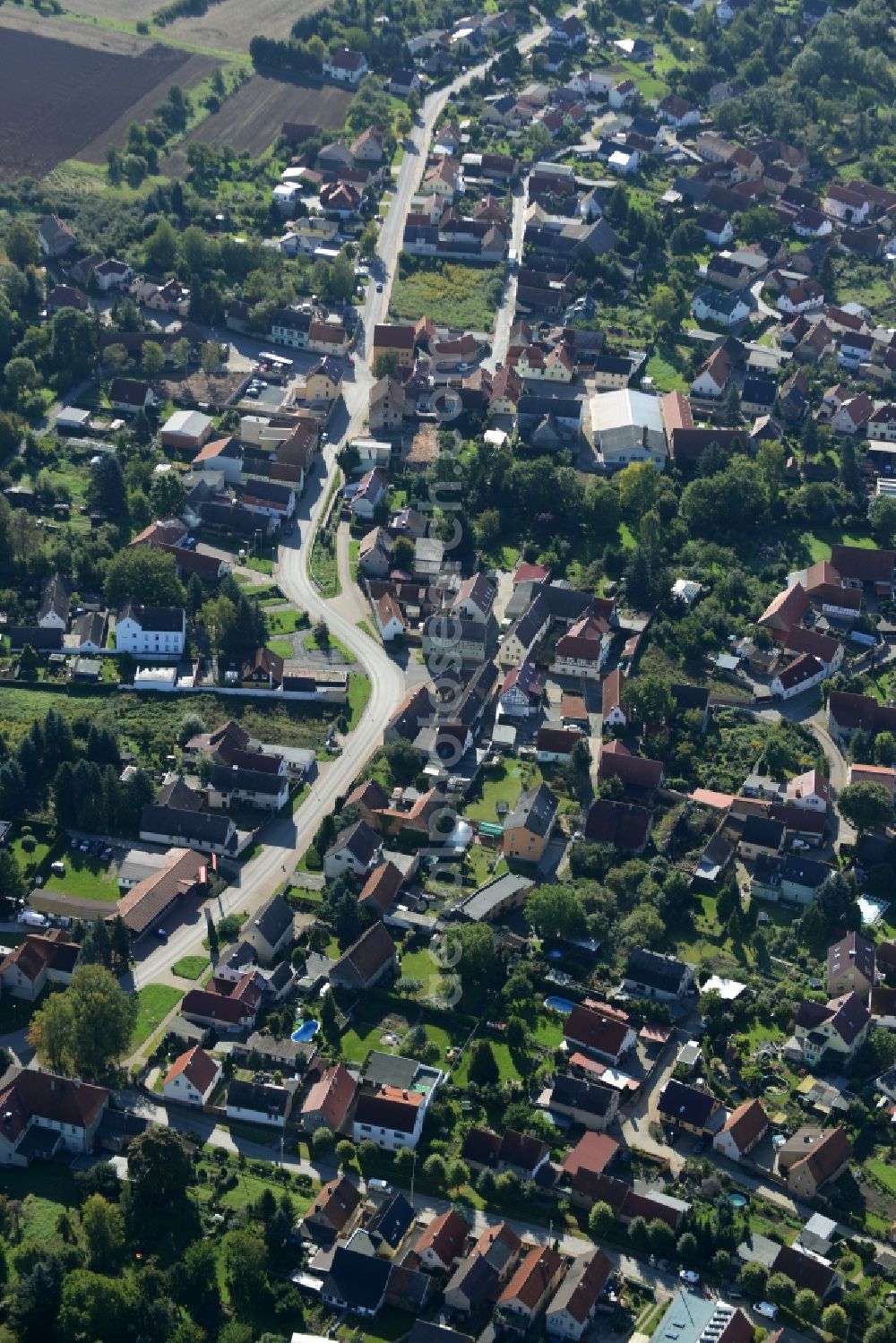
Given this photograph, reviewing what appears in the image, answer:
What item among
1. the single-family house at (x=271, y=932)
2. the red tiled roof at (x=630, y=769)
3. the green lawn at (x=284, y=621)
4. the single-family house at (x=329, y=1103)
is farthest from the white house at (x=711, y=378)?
the single-family house at (x=329, y=1103)

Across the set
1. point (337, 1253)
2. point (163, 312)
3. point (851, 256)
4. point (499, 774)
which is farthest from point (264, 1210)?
point (851, 256)

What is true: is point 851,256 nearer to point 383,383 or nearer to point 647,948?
point 383,383

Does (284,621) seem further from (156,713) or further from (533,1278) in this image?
(533,1278)

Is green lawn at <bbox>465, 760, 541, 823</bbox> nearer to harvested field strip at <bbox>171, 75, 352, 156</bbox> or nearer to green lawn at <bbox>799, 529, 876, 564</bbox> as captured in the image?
green lawn at <bbox>799, 529, 876, 564</bbox>

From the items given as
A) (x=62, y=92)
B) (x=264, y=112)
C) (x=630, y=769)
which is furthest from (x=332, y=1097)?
(x=62, y=92)

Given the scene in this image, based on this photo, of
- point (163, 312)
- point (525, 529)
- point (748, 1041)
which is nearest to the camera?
point (748, 1041)

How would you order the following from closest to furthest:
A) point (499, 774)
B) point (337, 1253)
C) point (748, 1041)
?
A: point (337, 1253) → point (748, 1041) → point (499, 774)

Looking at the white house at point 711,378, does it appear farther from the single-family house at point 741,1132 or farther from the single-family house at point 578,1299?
the single-family house at point 578,1299
